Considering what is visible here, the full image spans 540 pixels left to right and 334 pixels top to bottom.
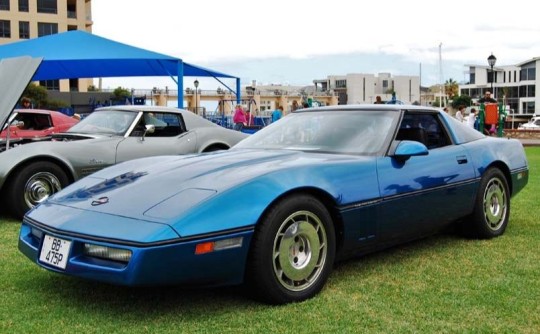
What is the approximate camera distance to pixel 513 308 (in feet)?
11.4

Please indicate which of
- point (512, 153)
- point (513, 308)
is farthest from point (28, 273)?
point (512, 153)

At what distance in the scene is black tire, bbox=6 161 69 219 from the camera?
630 centimetres

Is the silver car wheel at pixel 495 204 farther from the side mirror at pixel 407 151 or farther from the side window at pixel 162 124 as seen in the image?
the side window at pixel 162 124

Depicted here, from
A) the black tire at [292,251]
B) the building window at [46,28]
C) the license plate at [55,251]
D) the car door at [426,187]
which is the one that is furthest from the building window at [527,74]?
the license plate at [55,251]

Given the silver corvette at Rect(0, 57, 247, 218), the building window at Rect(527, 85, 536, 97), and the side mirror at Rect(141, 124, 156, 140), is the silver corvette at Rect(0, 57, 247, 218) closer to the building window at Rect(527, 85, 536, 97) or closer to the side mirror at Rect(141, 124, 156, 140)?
the side mirror at Rect(141, 124, 156, 140)

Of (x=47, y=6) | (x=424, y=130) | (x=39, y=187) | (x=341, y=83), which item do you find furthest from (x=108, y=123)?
(x=341, y=83)

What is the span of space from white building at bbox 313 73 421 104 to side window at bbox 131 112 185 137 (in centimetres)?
13650

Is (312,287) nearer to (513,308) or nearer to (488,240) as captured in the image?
(513,308)

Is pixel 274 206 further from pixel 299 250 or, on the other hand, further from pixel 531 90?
pixel 531 90

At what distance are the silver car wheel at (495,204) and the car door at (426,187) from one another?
36 cm

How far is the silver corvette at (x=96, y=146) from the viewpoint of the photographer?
6.35 m

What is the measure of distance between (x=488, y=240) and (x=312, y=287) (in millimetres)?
2345

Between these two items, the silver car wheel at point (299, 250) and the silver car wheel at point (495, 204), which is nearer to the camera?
the silver car wheel at point (299, 250)

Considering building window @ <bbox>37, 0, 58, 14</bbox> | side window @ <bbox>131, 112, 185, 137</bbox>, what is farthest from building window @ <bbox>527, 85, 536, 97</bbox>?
side window @ <bbox>131, 112, 185, 137</bbox>
